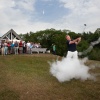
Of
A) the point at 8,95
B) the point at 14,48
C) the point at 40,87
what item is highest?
the point at 14,48

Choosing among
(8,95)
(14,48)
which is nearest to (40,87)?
(8,95)

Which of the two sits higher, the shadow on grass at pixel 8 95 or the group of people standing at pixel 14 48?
the group of people standing at pixel 14 48

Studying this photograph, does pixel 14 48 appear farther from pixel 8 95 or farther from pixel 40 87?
pixel 8 95

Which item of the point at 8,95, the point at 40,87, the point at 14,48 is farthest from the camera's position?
the point at 14,48

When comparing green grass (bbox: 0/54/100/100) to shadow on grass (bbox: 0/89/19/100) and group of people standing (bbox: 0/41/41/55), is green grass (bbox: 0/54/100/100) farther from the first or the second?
group of people standing (bbox: 0/41/41/55)

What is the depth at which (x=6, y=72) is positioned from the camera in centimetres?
2144

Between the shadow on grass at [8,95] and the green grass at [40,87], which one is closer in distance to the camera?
the shadow on grass at [8,95]

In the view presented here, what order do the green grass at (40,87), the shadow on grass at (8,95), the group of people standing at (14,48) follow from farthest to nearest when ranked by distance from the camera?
the group of people standing at (14,48), the green grass at (40,87), the shadow on grass at (8,95)

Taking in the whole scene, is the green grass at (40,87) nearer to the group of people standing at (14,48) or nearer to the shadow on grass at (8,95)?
the shadow on grass at (8,95)

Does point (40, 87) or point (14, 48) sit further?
point (14, 48)

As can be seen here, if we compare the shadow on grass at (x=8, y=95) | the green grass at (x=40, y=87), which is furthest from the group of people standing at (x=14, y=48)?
the shadow on grass at (x=8, y=95)

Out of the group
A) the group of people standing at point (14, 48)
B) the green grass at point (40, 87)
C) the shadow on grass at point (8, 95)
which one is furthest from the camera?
the group of people standing at point (14, 48)

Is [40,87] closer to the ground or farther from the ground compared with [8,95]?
farther from the ground

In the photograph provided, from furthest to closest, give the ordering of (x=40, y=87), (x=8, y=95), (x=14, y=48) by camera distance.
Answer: (x=14, y=48)
(x=40, y=87)
(x=8, y=95)
